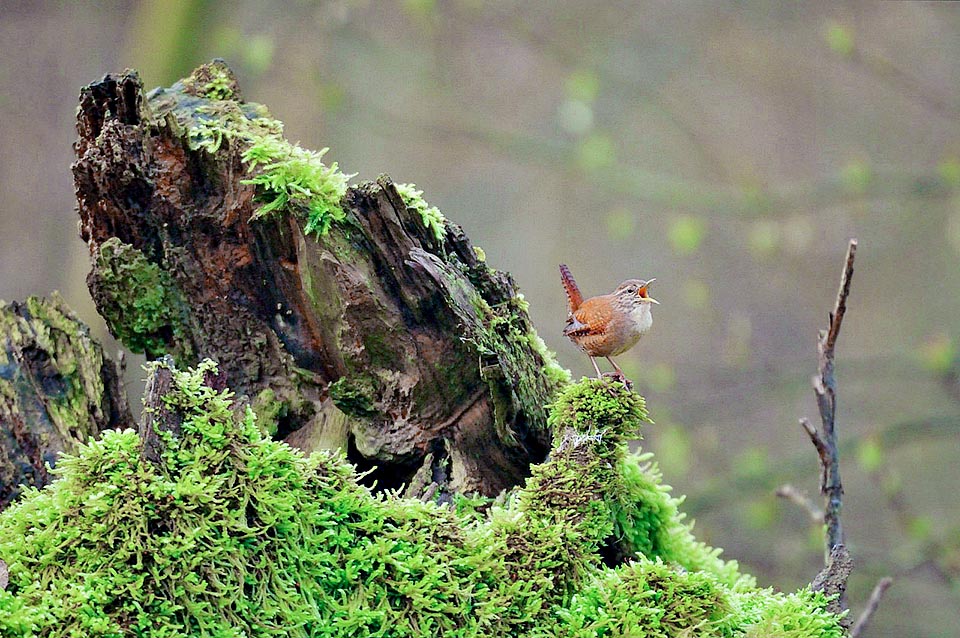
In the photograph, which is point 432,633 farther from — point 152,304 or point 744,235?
point 744,235

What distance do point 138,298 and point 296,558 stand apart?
3.21 feet

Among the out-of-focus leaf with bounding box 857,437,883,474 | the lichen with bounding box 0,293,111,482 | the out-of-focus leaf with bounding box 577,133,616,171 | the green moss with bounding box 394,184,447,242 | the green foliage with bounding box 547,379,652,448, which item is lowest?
the lichen with bounding box 0,293,111,482

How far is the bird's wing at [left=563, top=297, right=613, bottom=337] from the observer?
279cm

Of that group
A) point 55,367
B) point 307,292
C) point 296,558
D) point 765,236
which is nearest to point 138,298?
point 55,367

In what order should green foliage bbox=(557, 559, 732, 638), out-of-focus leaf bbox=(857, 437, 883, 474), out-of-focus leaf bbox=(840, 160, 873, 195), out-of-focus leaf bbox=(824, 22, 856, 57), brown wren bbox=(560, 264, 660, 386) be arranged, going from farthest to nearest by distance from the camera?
1. out-of-focus leaf bbox=(840, 160, 873, 195)
2. out-of-focus leaf bbox=(857, 437, 883, 474)
3. out-of-focus leaf bbox=(824, 22, 856, 57)
4. brown wren bbox=(560, 264, 660, 386)
5. green foliage bbox=(557, 559, 732, 638)

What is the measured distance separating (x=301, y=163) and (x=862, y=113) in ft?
26.0

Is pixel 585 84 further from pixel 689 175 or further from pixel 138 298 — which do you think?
pixel 138 298

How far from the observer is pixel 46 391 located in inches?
101

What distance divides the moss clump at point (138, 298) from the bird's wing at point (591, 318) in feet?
3.69

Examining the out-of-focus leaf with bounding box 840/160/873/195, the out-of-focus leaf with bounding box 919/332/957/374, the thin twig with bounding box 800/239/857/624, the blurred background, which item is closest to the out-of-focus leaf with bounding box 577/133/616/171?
the blurred background

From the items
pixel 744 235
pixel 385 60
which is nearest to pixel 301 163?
pixel 385 60

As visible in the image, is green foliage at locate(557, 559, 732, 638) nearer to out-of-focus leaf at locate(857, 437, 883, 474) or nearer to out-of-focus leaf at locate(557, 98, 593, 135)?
out-of-focus leaf at locate(857, 437, 883, 474)

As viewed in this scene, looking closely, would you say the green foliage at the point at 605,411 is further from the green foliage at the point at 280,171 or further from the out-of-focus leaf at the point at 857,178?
the out-of-focus leaf at the point at 857,178

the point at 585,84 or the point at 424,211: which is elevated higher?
the point at 585,84
